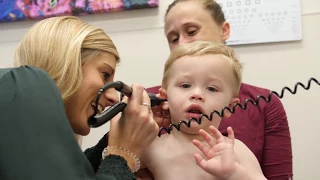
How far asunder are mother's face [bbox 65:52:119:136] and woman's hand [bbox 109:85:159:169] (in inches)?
3.1

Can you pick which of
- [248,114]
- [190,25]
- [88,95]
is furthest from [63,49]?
[248,114]

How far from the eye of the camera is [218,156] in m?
0.96

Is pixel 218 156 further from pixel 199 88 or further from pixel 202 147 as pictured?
pixel 199 88

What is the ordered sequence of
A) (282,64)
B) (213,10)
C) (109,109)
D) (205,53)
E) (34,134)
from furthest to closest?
(282,64) → (213,10) → (205,53) → (109,109) → (34,134)

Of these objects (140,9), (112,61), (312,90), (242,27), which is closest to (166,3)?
(140,9)

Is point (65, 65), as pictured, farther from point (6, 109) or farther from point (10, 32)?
point (10, 32)

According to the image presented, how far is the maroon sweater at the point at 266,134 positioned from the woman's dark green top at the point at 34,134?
2.34ft

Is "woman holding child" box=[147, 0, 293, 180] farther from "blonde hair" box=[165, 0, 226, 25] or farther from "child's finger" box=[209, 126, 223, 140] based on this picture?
"child's finger" box=[209, 126, 223, 140]

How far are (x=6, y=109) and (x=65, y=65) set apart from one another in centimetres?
29

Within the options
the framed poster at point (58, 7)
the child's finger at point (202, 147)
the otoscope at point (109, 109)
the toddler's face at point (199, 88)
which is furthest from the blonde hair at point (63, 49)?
the framed poster at point (58, 7)

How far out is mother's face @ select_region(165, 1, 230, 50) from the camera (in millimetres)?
1441

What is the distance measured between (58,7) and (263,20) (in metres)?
1.01

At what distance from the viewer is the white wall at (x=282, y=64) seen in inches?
69.0

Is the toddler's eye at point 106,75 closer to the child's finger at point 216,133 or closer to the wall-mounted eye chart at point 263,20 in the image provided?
the child's finger at point 216,133
